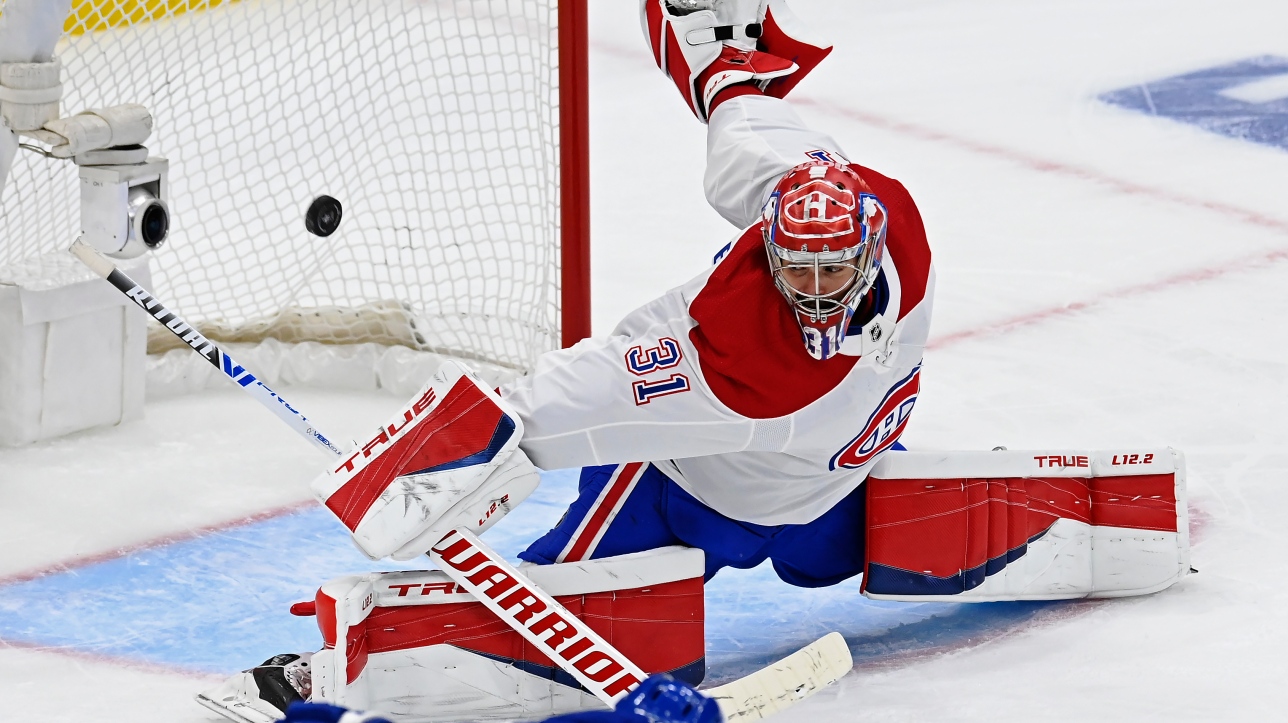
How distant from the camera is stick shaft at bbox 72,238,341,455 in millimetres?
2781

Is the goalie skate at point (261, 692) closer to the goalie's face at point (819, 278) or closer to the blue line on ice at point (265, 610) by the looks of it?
the blue line on ice at point (265, 610)

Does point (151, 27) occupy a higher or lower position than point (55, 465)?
higher

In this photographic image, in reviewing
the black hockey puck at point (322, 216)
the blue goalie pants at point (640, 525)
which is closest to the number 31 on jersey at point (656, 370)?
the blue goalie pants at point (640, 525)

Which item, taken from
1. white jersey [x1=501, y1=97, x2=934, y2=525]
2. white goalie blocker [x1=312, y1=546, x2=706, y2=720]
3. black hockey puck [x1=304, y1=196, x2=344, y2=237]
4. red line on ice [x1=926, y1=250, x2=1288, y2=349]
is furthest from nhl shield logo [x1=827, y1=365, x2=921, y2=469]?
red line on ice [x1=926, y1=250, x2=1288, y2=349]

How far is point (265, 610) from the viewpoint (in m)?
2.96

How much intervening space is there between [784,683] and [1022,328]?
2.00m

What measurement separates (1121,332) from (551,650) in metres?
2.04

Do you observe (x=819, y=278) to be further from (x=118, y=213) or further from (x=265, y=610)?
(x=118, y=213)

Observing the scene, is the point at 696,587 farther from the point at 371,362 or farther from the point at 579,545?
the point at 371,362

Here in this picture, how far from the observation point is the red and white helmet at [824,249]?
228 cm

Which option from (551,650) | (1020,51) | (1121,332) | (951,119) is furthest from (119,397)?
(1020,51)

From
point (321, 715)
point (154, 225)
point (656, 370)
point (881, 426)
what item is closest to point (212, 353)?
point (154, 225)

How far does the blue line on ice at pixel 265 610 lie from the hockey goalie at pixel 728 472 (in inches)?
3.5

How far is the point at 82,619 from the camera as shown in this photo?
→ 9.59 ft
